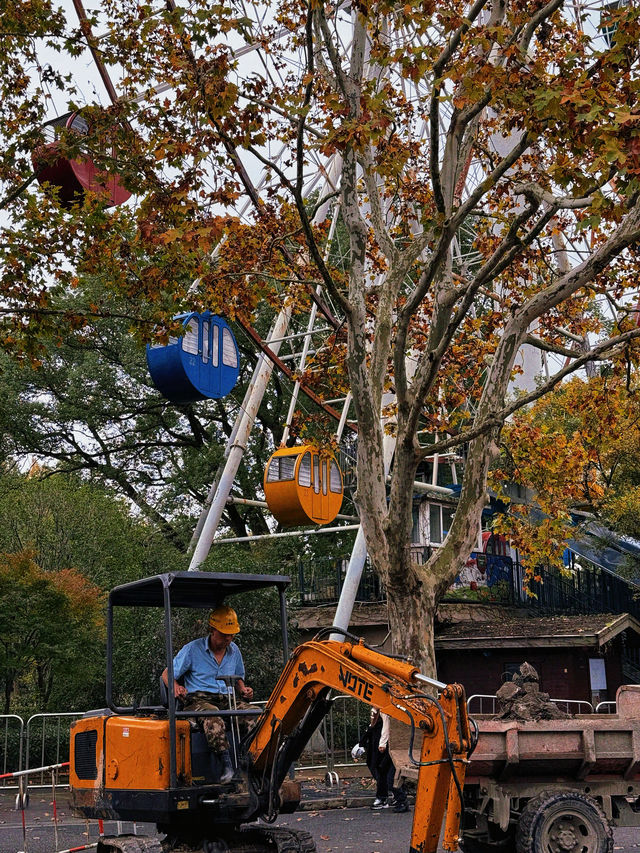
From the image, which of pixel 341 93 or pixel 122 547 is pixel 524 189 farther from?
pixel 122 547

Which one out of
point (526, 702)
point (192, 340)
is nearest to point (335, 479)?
point (192, 340)

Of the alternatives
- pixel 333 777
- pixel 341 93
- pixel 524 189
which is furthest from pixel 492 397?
pixel 333 777

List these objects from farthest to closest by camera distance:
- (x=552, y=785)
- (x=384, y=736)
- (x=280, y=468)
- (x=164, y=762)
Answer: (x=280, y=468) < (x=384, y=736) < (x=552, y=785) < (x=164, y=762)

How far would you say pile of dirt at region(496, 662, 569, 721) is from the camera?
38.2ft

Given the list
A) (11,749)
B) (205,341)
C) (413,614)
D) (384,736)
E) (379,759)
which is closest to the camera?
(413,614)

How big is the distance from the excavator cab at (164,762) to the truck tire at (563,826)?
253cm

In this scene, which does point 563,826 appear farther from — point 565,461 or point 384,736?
point 565,461

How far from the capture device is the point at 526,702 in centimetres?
1189

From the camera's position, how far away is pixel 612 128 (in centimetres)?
1017

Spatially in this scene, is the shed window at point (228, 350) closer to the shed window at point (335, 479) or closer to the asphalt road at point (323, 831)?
the shed window at point (335, 479)

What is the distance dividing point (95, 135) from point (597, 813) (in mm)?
9609

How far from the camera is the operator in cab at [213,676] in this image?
922 cm

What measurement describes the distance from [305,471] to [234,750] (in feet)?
43.3

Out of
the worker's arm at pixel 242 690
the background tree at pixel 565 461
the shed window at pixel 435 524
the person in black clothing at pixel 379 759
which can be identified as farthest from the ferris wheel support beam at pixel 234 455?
the worker's arm at pixel 242 690
